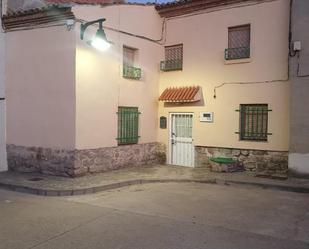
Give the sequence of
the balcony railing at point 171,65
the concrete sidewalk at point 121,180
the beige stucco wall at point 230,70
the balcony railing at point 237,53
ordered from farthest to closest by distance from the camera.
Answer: the balcony railing at point 171,65, the balcony railing at point 237,53, the beige stucco wall at point 230,70, the concrete sidewalk at point 121,180

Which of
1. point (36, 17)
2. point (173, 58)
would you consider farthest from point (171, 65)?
point (36, 17)

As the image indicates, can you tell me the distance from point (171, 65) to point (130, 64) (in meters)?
1.66

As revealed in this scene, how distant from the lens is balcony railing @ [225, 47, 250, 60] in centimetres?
1186

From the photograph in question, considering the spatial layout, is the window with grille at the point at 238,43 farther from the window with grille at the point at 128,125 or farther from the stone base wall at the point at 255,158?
the window with grille at the point at 128,125

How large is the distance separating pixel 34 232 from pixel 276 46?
8.74 metres

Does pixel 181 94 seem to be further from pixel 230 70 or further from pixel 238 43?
pixel 238 43

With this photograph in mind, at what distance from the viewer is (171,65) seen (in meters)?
13.5

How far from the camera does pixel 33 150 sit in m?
11.5

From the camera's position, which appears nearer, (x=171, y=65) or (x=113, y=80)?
(x=113, y=80)

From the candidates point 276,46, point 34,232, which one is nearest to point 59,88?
point 34,232

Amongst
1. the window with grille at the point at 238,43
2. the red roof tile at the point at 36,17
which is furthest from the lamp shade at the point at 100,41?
the window with grille at the point at 238,43

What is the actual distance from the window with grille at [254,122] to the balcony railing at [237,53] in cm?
159

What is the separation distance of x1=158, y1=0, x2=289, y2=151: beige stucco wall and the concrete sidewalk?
1422 mm

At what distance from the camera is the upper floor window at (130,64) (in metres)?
12.4
